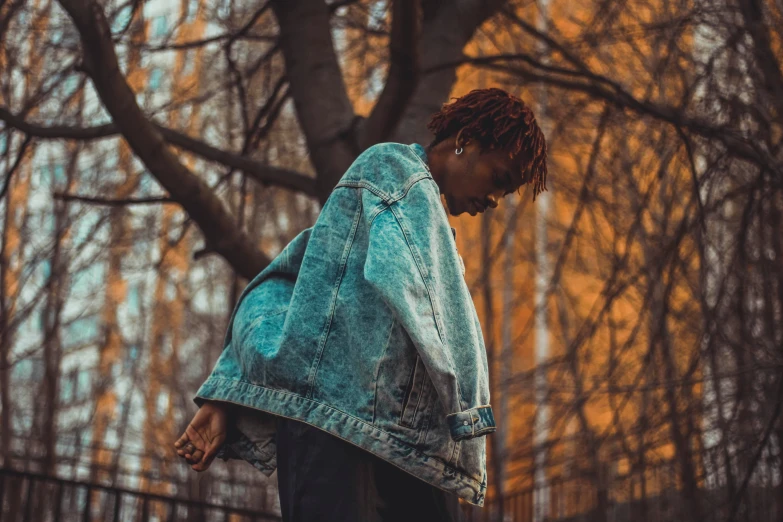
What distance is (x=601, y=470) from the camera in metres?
7.90

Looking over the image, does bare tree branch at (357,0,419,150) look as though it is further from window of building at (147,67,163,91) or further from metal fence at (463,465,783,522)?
window of building at (147,67,163,91)

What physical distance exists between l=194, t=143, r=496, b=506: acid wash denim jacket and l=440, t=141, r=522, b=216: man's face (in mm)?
106

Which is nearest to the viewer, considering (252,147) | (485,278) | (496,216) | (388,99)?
(388,99)

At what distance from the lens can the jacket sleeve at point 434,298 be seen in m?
2.26

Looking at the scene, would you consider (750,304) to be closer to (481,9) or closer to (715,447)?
(715,447)

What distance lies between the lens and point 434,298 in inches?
92.7

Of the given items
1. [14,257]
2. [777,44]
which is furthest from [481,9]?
[14,257]

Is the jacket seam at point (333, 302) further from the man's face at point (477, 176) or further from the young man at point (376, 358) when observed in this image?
the man's face at point (477, 176)

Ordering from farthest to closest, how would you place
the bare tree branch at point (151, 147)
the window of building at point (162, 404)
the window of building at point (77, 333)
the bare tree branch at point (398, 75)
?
the window of building at point (162, 404)
the window of building at point (77, 333)
the bare tree branch at point (398, 75)
the bare tree branch at point (151, 147)

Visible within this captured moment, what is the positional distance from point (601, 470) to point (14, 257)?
5.80 meters

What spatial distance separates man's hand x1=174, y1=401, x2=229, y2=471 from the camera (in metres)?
2.50

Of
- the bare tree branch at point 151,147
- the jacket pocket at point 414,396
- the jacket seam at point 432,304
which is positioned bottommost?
the jacket pocket at point 414,396

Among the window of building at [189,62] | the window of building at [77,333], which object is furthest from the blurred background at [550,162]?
the window of building at [77,333]

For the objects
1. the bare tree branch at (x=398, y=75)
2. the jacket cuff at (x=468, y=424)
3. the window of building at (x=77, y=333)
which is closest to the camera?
the jacket cuff at (x=468, y=424)
